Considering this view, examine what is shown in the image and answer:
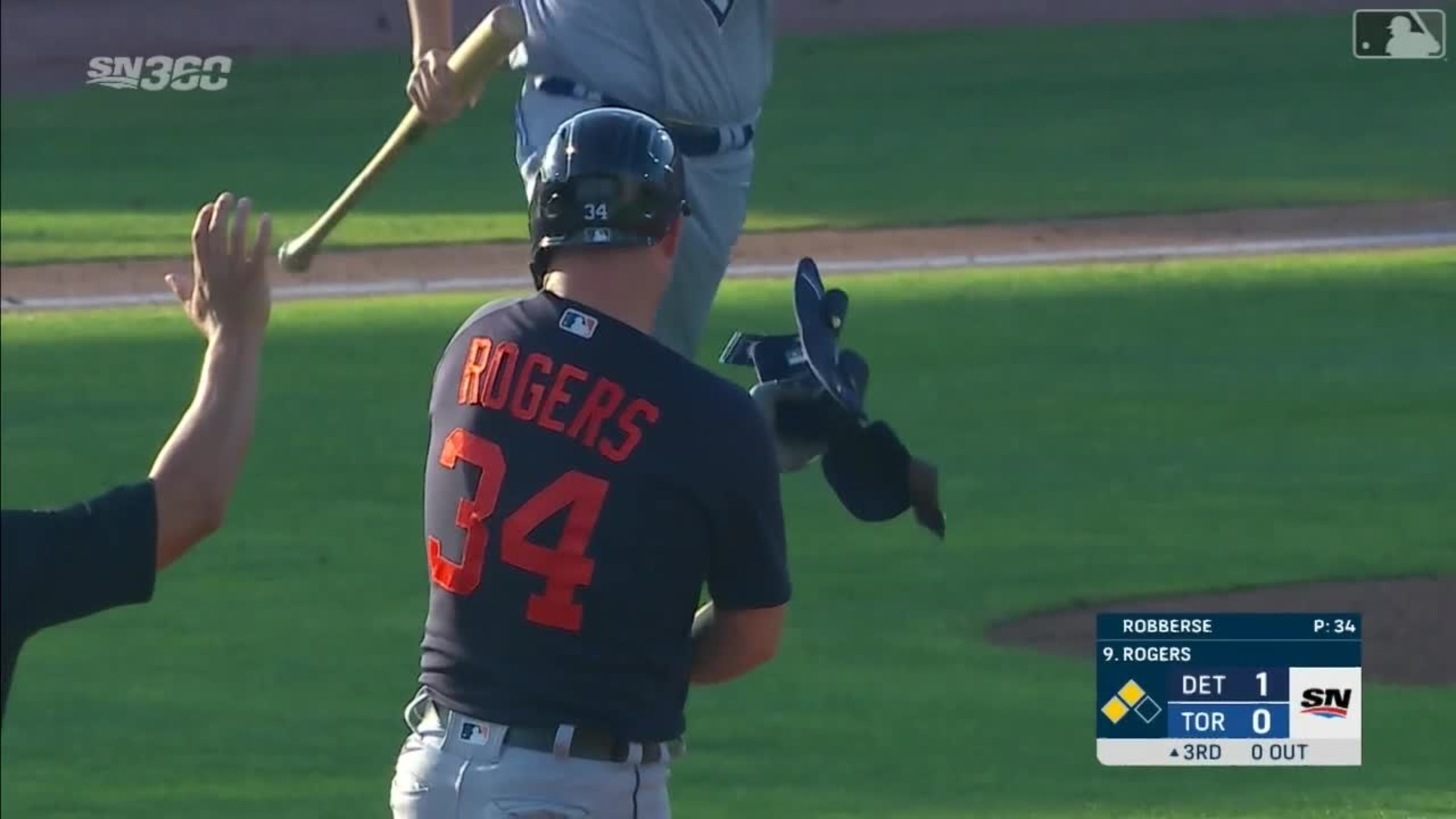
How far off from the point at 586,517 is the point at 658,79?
1221 mm

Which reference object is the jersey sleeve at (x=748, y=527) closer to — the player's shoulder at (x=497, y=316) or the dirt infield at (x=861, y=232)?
the player's shoulder at (x=497, y=316)

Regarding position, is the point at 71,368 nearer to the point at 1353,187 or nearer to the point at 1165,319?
the point at 1165,319

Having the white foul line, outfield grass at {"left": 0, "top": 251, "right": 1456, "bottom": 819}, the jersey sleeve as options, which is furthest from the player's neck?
the white foul line

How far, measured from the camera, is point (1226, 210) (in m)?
19.8

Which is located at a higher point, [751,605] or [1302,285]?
[1302,285]

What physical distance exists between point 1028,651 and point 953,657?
263 mm

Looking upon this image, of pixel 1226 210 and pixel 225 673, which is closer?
pixel 225 673

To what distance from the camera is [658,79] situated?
212 inches

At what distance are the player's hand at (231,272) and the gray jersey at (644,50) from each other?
1479mm

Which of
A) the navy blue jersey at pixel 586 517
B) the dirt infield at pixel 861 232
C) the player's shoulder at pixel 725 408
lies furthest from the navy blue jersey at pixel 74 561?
the dirt infield at pixel 861 232

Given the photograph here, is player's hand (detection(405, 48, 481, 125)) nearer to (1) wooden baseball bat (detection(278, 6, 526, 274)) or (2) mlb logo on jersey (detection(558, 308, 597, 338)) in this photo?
(1) wooden baseball bat (detection(278, 6, 526, 274))

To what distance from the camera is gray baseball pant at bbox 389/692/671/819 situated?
14.6ft

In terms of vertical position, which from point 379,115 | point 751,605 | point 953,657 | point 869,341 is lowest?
point 751,605

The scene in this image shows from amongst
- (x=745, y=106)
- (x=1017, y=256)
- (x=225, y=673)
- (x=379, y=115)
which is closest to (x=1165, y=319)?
(x=1017, y=256)
